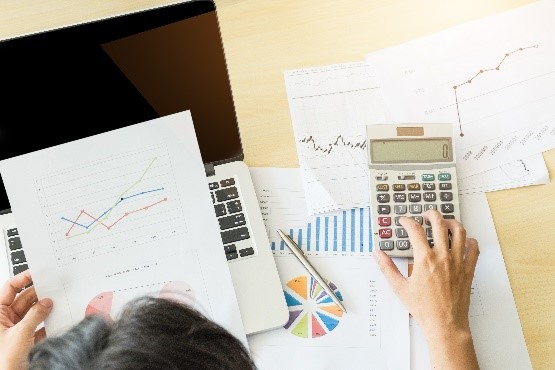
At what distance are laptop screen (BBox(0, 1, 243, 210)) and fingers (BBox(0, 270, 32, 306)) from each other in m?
0.08

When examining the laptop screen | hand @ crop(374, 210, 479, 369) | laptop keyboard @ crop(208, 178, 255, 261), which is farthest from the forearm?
the laptop screen

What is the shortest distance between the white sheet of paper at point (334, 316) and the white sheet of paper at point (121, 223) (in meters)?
0.06

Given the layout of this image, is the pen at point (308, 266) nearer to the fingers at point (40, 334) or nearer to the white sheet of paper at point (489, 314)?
the white sheet of paper at point (489, 314)

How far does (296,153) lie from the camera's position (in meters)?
0.81

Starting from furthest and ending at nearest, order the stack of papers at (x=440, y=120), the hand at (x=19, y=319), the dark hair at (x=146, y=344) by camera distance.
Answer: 1. the stack of papers at (x=440, y=120)
2. the hand at (x=19, y=319)
3. the dark hair at (x=146, y=344)

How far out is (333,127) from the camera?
0.81m

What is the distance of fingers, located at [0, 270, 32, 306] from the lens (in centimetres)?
71

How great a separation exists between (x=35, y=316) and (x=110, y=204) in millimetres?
132

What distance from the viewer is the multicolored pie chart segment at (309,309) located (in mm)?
735

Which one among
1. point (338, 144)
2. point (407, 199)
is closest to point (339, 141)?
point (338, 144)

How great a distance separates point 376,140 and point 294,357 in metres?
0.25

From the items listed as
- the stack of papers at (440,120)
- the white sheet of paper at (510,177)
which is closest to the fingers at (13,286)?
the stack of papers at (440,120)

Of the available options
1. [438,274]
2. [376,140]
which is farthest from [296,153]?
[438,274]

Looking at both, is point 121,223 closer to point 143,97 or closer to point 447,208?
point 143,97
